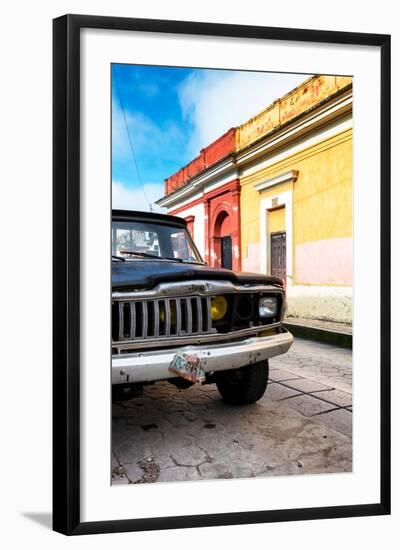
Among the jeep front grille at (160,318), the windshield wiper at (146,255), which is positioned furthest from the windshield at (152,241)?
the jeep front grille at (160,318)

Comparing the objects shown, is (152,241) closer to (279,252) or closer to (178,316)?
(178,316)

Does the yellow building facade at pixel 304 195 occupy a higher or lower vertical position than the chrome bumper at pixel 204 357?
higher

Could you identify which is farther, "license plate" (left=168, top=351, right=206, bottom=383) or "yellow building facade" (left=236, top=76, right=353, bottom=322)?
"yellow building facade" (left=236, top=76, right=353, bottom=322)

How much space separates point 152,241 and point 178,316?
0.77 m

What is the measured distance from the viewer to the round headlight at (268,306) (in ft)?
6.66

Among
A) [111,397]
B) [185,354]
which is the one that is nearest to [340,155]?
[185,354]

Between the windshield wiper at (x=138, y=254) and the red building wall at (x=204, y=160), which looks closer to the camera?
the windshield wiper at (x=138, y=254)

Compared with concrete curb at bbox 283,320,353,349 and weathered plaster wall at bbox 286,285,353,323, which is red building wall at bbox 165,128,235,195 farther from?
concrete curb at bbox 283,320,353,349

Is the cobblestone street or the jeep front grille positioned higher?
the jeep front grille

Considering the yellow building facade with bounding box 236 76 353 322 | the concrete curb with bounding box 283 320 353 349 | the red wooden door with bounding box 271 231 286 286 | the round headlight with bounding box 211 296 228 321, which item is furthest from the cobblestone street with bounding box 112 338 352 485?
the round headlight with bounding box 211 296 228 321

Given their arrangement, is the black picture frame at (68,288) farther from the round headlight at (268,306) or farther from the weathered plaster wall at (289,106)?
the round headlight at (268,306)

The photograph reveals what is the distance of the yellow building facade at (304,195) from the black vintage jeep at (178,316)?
13.3 inches

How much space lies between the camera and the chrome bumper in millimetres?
1465

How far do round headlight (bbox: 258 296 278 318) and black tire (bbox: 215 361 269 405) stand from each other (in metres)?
0.44
